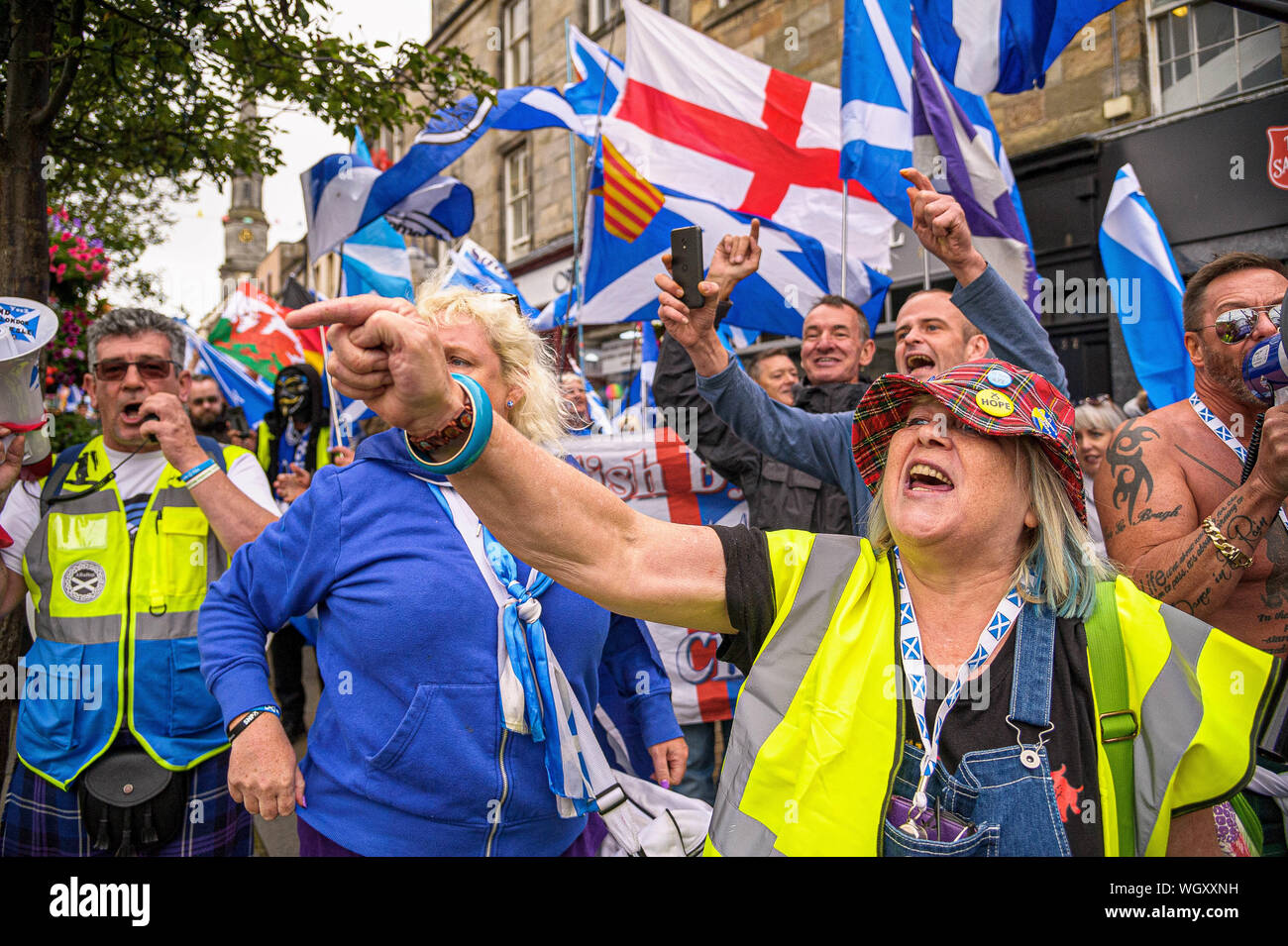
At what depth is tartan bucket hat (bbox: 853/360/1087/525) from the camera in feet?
5.80

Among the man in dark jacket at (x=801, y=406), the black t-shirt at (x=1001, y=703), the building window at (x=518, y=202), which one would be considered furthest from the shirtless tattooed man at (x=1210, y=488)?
the building window at (x=518, y=202)

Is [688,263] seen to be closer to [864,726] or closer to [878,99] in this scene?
[864,726]

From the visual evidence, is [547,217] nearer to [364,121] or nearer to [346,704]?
[364,121]

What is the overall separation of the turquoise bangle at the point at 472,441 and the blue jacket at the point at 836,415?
146 centimetres

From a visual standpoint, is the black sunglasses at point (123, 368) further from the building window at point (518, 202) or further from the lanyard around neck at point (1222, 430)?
the building window at point (518, 202)

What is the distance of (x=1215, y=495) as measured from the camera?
8.16 ft

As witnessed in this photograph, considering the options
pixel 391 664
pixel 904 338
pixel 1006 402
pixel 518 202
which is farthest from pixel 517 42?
pixel 1006 402

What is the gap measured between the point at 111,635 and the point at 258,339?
20.7 ft

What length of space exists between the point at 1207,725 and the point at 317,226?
21.0ft

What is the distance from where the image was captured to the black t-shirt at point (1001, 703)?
1585 millimetres

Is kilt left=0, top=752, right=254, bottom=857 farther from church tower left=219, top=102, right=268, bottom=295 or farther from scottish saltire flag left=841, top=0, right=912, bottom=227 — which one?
church tower left=219, top=102, right=268, bottom=295

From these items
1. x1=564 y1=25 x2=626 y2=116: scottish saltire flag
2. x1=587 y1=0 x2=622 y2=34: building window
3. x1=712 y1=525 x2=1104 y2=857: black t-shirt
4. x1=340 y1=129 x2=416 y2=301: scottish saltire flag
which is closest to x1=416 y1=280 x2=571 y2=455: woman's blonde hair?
x1=712 y1=525 x2=1104 y2=857: black t-shirt
